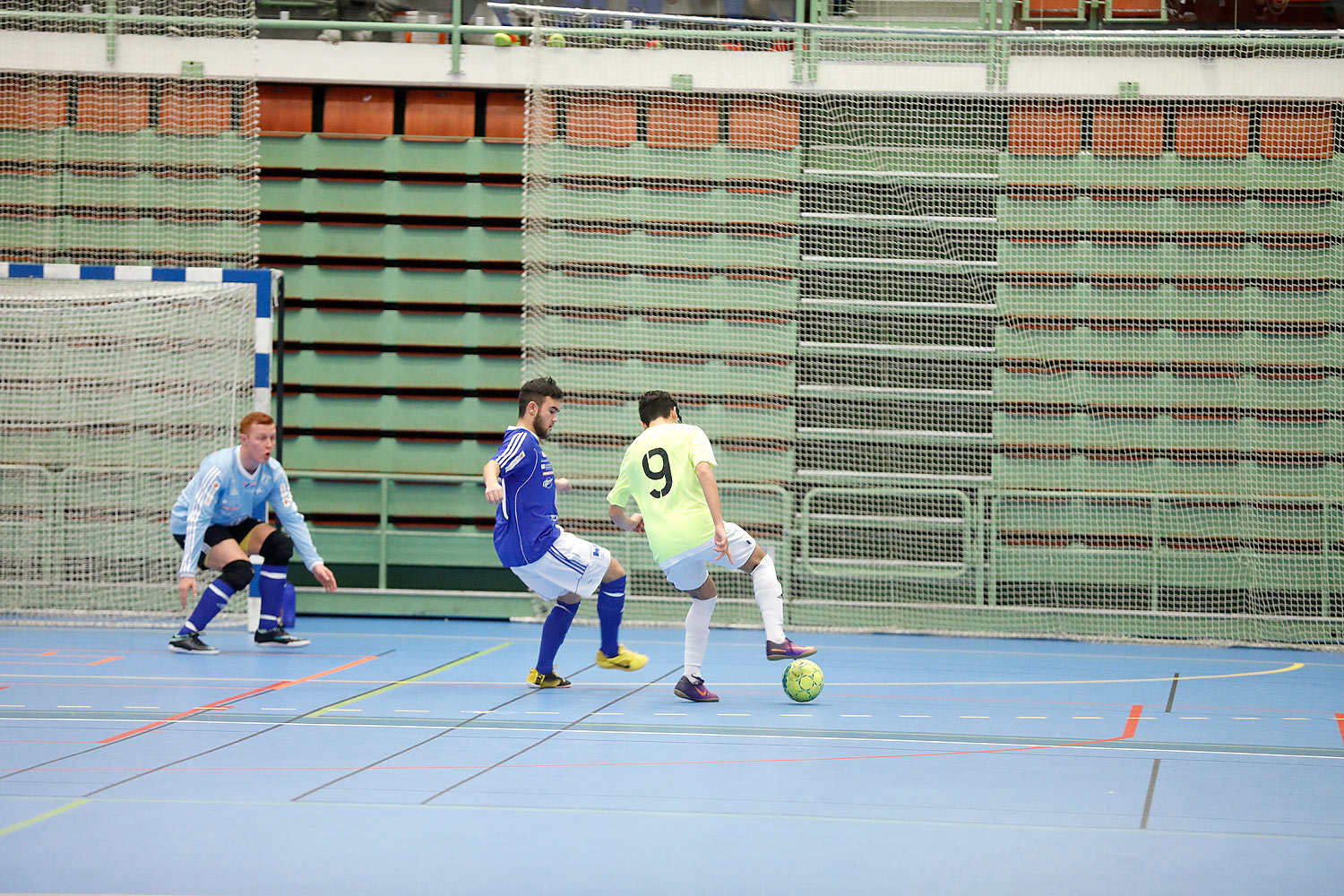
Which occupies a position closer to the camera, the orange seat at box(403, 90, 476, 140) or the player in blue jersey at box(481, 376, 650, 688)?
the player in blue jersey at box(481, 376, 650, 688)

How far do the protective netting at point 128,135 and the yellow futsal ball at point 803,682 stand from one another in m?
6.82

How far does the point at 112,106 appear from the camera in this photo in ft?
38.4

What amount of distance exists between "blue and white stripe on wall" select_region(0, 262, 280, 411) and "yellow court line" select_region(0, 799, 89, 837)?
209 inches

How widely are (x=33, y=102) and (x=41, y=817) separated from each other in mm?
9203

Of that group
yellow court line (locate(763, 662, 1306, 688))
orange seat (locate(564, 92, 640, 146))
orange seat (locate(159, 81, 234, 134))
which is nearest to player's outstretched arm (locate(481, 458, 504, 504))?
yellow court line (locate(763, 662, 1306, 688))

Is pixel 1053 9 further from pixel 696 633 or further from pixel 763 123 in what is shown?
pixel 696 633

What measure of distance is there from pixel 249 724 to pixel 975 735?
349 cm

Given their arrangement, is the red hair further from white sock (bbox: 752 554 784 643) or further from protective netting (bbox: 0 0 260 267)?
white sock (bbox: 752 554 784 643)

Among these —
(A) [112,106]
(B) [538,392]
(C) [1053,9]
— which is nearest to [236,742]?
(B) [538,392]

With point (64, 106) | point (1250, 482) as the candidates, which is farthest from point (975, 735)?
point (64, 106)

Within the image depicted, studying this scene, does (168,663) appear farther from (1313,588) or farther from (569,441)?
(1313,588)

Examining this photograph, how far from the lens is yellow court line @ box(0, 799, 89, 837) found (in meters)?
4.21

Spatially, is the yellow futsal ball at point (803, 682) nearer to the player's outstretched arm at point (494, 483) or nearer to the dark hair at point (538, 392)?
the player's outstretched arm at point (494, 483)

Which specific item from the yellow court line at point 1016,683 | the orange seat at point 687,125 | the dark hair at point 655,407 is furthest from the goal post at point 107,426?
the yellow court line at point 1016,683
